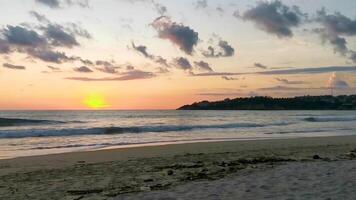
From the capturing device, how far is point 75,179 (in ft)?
37.1

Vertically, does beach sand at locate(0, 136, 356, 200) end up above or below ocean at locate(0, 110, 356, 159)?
above

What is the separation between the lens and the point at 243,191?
8750 millimetres

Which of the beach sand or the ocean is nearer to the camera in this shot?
the beach sand

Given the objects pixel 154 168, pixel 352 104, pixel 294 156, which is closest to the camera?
pixel 154 168

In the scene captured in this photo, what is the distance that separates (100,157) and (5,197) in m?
8.09

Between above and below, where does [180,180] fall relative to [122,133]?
above

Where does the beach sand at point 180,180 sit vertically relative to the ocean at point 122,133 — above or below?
above

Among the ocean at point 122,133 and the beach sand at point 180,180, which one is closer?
the beach sand at point 180,180

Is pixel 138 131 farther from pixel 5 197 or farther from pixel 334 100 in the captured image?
pixel 334 100

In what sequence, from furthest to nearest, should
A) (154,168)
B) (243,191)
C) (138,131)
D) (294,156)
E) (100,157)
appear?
(138,131), (100,157), (294,156), (154,168), (243,191)

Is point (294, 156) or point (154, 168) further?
point (294, 156)

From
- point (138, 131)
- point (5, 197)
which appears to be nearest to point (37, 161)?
point (5, 197)

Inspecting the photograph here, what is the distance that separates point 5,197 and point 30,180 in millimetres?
2205

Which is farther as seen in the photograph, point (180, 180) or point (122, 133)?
point (122, 133)
